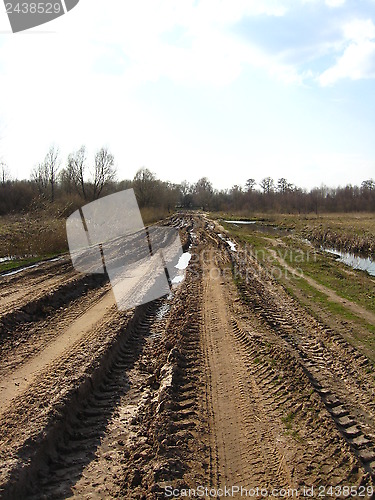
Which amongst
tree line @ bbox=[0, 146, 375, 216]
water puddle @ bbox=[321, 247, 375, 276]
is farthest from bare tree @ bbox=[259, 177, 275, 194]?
water puddle @ bbox=[321, 247, 375, 276]

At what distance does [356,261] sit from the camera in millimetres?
21438

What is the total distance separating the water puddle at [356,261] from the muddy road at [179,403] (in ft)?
32.2

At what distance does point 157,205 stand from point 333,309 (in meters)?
50.9

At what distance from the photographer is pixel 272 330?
9016 mm

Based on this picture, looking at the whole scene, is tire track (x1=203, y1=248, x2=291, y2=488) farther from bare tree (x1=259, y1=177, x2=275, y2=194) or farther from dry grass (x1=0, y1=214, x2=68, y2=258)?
bare tree (x1=259, y1=177, x2=275, y2=194)

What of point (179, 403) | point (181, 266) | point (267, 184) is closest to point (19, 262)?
point (181, 266)

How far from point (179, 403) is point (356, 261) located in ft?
59.9

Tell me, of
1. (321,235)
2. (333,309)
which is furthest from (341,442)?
(321,235)

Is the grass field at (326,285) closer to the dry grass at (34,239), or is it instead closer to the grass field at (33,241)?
the grass field at (33,241)

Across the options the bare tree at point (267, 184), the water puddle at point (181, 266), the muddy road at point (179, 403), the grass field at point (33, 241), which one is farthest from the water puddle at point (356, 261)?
the bare tree at point (267, 184)

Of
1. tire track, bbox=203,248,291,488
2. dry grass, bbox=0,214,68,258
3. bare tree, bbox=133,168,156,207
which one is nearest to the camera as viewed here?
tire track, bbox=203,248,291,488

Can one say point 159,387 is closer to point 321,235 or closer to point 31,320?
point 31,320

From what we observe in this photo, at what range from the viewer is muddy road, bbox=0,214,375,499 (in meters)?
4.34

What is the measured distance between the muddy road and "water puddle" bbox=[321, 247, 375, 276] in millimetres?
9822
